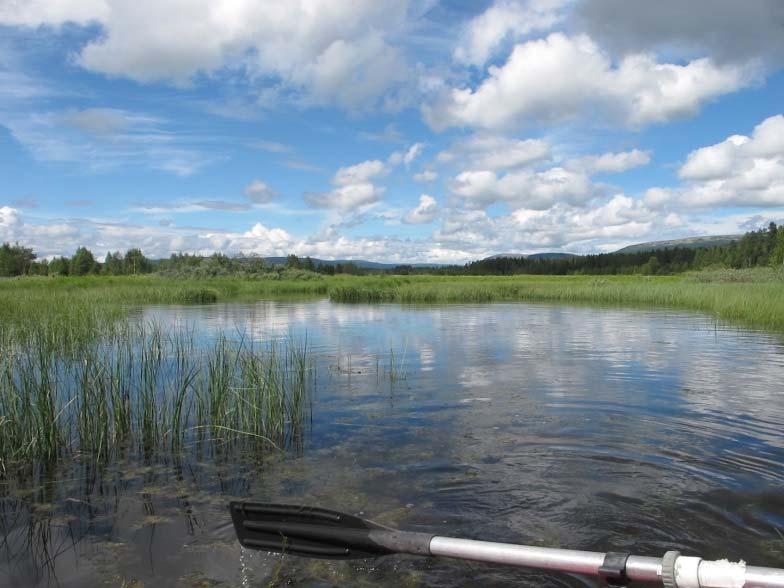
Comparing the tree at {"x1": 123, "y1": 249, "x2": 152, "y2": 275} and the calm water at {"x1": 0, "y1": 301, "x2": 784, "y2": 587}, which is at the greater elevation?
the tree at {"x1": 123, "y1": 249, "x2": 152, "y2": 275}

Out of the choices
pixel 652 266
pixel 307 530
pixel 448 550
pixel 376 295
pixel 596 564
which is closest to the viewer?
pixel 596 564

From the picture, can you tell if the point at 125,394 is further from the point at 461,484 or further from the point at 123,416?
the point at 461,484

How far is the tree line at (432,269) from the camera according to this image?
6209 cm

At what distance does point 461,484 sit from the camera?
6.15 meters

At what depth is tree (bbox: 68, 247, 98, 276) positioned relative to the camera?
85125 mm

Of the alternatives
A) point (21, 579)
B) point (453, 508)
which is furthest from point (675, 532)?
point (21, 579)

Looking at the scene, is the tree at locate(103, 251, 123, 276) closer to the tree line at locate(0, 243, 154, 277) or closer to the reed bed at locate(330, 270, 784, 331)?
the tree line at locate(0, 243, 154, 277)

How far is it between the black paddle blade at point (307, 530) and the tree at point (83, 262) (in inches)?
3615

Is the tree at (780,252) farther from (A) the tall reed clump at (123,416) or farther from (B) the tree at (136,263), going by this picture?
(A) the tall reed clump at (123,416)

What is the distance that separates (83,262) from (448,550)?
9484cm

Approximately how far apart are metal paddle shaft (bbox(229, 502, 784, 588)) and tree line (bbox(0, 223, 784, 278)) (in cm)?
5600

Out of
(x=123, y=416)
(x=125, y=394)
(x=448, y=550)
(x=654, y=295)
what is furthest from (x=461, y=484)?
(x=654, y=295)

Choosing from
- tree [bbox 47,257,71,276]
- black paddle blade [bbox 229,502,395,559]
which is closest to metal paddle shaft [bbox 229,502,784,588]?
black paddle blade [bbox 229,502,395,559]

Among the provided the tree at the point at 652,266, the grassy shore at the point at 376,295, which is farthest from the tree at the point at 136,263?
the tree at the point at 652,266
